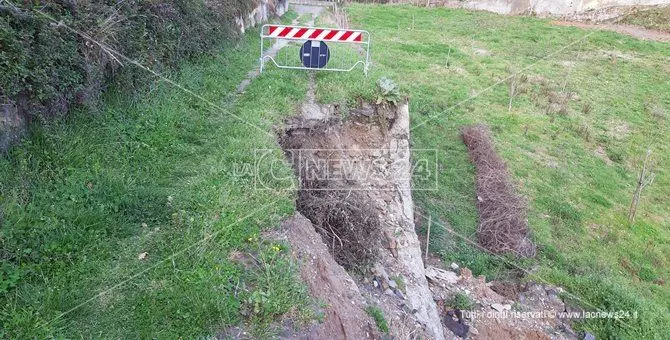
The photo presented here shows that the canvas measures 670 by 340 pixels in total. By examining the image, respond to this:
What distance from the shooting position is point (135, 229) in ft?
14.7

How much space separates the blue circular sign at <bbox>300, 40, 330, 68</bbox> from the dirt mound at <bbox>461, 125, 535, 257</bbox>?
16.3ft

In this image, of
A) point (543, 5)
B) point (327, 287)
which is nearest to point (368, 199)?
point (327, 287)

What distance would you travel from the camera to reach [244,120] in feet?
22.7

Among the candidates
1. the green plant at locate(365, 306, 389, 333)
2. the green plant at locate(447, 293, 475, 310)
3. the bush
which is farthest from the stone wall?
the green plant at locate(365, 306, 389, 333)

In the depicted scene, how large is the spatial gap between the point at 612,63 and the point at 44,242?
23071 millimetres

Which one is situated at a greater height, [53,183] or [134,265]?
[53,183]

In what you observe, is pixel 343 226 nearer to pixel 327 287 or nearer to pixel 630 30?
pixel 327 287

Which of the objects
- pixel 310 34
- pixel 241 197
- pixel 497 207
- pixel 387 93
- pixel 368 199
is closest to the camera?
pixel 241 197

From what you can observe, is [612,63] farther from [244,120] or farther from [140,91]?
[140,91]

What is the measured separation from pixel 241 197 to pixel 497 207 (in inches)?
264

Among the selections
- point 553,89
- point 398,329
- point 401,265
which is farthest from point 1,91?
point 553,89

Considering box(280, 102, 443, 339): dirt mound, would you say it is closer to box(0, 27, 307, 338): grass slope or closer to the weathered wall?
box(0, 27, 307, 338): grass slope

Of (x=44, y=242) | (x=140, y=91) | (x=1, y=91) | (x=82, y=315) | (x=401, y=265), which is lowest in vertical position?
(x=401, y=265)

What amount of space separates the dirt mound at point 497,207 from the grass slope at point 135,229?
5378 mm
